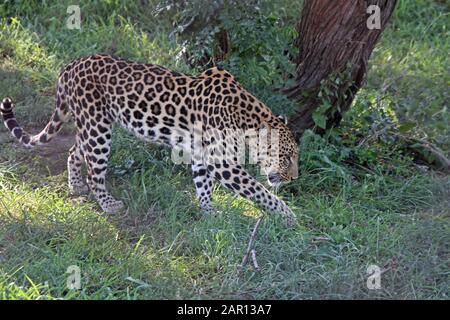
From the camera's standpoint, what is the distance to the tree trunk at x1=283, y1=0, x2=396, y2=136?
26.5 feet

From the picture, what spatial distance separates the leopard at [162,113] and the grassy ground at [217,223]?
0.81ft

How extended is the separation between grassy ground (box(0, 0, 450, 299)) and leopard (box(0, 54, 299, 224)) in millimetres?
247

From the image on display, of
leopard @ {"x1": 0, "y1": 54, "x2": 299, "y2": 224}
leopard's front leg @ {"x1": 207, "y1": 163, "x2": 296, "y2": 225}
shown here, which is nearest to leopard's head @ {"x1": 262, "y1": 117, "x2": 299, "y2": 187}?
leopard @ {"x1": 0, "y1": 54, "x2": 299, "y2": 224}

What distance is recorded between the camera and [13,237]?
652cm

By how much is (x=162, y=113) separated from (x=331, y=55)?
6.04 ft

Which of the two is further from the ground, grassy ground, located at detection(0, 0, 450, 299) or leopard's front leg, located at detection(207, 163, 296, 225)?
leopard's front leg, located at detection(207, 163, 296, 225)

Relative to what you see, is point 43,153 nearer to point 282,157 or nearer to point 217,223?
point 217,223

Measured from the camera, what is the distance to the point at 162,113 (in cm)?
733

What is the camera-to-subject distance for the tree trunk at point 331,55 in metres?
8.09

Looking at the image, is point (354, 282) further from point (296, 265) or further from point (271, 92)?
point (271, 92)

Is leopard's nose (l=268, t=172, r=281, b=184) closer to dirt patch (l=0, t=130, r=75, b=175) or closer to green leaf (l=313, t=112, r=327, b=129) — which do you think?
green leaf (l=313, t=112, r=327, b=129)

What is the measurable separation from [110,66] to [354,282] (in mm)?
2832

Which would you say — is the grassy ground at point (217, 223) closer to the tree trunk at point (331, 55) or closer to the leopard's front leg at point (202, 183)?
the leopard's front leg at point (202, 183)

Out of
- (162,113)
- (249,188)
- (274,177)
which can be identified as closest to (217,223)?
(249,188)
